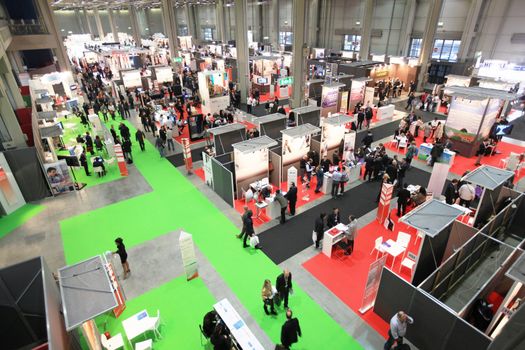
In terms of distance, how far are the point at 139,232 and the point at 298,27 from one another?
46.5 feet

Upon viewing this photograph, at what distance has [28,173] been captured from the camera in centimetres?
1226

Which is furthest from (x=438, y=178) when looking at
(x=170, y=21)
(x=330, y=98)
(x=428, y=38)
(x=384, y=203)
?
(x=170, y=21)

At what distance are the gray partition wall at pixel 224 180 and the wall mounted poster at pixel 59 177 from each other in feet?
20.3

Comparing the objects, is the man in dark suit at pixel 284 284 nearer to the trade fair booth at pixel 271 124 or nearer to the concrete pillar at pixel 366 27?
the trade fair booth at pixel 271 124


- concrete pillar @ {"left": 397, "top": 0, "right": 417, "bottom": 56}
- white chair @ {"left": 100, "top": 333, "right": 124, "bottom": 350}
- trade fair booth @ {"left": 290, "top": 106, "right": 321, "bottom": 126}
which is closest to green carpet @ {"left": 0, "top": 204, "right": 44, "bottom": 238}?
white chair @ {"left": 100, "top": 333, "right": 124, "bottom": 350}

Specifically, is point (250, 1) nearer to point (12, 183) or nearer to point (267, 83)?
point (267, 83)

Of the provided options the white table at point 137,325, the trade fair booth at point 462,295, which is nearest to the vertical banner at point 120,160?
the white table at point 137,325

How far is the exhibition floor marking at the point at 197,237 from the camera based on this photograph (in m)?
7.15

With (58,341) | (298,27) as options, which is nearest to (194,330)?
(58,341)

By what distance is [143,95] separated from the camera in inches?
880

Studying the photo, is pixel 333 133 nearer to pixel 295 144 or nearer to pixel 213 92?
pixel 295 144

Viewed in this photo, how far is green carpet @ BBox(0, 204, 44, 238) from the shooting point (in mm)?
11117

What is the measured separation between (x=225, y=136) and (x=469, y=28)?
24508 millimetres

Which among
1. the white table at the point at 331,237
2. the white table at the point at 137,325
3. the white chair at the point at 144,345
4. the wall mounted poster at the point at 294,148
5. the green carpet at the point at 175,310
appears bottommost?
the green carpet at the point at 175,310
